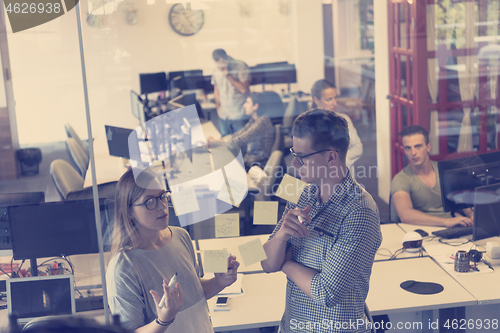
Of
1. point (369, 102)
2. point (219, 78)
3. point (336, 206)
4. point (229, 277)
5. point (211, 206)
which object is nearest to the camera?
point (336, 206)

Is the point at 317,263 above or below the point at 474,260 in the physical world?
above

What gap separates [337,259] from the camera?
1327mm

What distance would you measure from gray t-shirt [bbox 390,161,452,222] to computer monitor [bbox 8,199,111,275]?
1.86 m

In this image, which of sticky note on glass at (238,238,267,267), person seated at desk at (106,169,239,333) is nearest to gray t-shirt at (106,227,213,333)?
person seated at desk at (106,169,239,333)

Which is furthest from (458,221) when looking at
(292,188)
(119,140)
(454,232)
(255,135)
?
(119,140)

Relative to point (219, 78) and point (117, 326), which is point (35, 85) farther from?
point (117, 326)

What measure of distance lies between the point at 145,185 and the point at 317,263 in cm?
60

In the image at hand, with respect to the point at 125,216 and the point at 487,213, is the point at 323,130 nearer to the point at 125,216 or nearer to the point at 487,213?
the point at 125,216

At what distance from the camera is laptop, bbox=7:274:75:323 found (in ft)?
5.68

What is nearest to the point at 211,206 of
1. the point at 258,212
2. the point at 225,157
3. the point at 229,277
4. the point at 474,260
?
the point at 225,157

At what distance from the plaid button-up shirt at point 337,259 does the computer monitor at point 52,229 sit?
0.89 m

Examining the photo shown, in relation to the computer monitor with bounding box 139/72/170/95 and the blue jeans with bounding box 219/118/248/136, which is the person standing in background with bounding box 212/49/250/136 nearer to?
the blue jeans with bounding box 219/118/248/136

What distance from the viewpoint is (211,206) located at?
2896mm

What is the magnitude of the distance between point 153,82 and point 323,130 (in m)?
2.84
